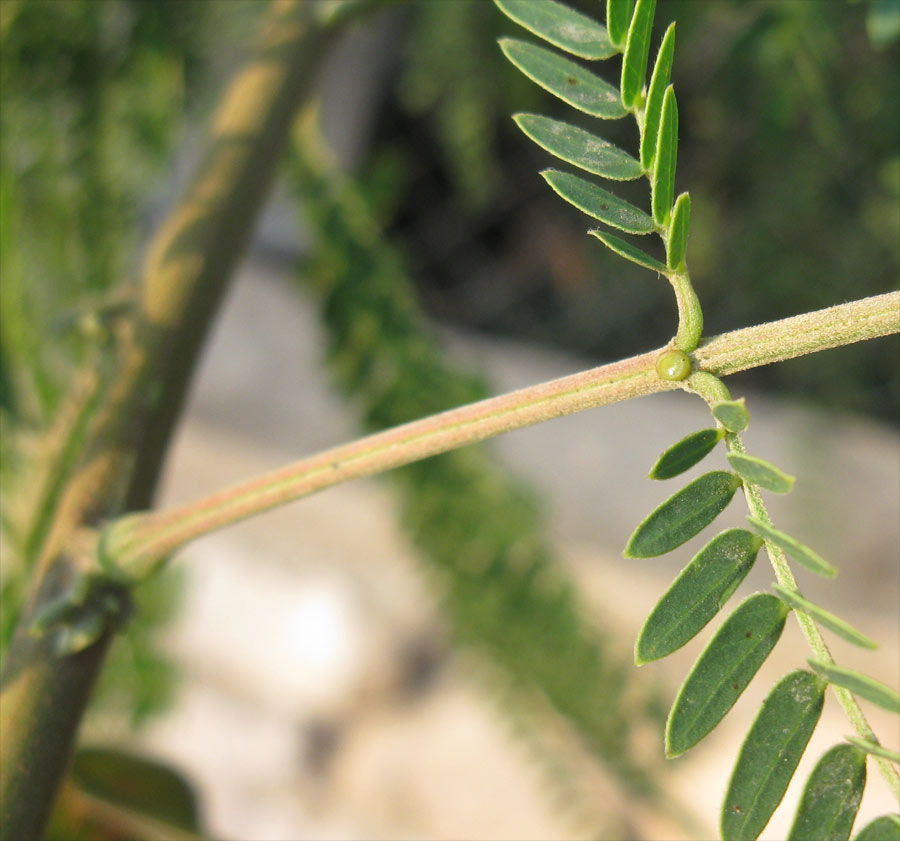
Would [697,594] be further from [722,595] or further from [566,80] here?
[566,80]

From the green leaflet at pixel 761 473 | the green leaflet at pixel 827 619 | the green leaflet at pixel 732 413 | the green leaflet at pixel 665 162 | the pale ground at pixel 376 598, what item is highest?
the green leaflet at pixel 665 162

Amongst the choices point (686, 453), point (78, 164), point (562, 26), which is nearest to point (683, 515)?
point (686, 453)

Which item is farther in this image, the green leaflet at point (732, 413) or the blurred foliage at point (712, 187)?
the blurred foliage at point (712, 187)

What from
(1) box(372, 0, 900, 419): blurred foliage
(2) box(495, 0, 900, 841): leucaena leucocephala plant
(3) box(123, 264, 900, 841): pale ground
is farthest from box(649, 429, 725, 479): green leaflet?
(3) box(123, 264, 900, 841): pale ground

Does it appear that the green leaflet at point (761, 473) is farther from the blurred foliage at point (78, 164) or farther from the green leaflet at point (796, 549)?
the blurred foliage at point (78, 164)

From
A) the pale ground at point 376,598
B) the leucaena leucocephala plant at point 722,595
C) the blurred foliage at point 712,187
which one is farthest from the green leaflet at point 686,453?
the pale ground at point 376,598

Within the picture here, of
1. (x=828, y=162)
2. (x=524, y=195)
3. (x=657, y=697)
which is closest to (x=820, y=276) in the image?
(x=828, y=162)

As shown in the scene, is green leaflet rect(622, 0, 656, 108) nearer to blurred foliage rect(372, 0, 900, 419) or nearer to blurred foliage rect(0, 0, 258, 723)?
blurred foliage rect(372, 0, 900, 419)
